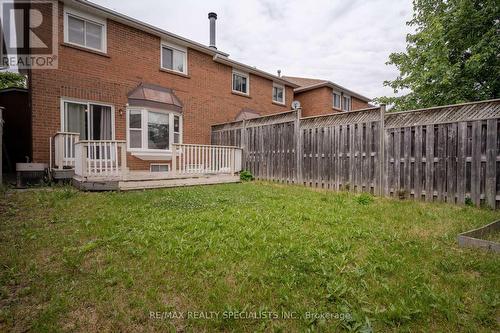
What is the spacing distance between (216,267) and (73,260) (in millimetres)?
1714

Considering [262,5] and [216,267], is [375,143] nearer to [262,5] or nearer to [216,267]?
[216,267]

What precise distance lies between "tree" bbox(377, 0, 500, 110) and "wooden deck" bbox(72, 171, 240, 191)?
11.6 meters

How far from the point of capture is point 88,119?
9703 mm

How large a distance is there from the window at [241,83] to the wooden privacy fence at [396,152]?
606cm

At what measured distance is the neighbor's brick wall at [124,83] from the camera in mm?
8773

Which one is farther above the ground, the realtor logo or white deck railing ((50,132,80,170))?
the realtor logo

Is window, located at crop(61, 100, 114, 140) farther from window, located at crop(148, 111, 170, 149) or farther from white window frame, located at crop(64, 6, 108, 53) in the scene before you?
white window frame, located at crop(64, 6, 108, 53)

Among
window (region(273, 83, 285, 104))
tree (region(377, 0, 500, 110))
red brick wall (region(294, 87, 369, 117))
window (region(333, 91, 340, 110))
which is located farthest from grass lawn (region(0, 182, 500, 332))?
window (region(333, 91, 340, 110))

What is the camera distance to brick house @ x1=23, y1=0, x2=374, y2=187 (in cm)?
866

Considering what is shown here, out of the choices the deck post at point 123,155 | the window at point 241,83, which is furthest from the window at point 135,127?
the window at point 241,83

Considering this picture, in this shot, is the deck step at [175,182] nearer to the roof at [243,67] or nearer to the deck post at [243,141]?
the deck post at [243,141]

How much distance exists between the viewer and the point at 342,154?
808 centimetres

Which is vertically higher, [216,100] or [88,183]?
[216,100]

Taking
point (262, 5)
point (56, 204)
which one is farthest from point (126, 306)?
point (262, 5)
